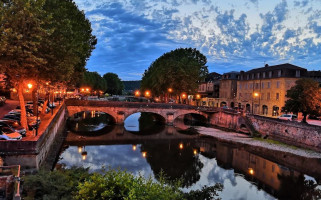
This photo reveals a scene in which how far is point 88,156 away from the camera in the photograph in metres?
32.8

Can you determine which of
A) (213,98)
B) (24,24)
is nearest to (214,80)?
(213,98)

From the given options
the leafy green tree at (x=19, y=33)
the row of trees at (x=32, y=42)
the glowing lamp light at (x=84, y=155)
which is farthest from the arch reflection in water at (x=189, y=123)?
the leafy green tree at (x=19, y=33)

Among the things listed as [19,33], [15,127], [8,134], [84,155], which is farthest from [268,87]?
[8,134]

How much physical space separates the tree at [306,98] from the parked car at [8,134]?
37022 mm

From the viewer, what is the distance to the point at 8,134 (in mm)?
23688

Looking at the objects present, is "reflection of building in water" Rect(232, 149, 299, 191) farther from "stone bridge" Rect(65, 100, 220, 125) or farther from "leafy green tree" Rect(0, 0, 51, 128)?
"stone bridge" Rect(65, 100, 220, 125)

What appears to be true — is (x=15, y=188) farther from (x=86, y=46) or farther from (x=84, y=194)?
(x=86, y=46)

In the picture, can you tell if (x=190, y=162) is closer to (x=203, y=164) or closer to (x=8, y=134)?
(x=203, y=164)

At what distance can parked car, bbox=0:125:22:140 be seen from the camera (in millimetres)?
22484

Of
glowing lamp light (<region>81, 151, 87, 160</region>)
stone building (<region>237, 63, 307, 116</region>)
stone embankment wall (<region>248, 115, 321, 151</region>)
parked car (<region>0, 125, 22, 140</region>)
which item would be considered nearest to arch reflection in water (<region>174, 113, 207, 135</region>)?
stone building (<region>237, 63, 307, 116</region>)

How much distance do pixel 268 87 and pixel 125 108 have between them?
3261 centimetres

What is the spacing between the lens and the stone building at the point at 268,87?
5688 centimetres

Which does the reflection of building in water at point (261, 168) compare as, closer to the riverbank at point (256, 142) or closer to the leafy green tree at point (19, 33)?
the riverbank at point (256, 142)

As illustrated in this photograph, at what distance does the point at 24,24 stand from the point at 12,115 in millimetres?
16476
